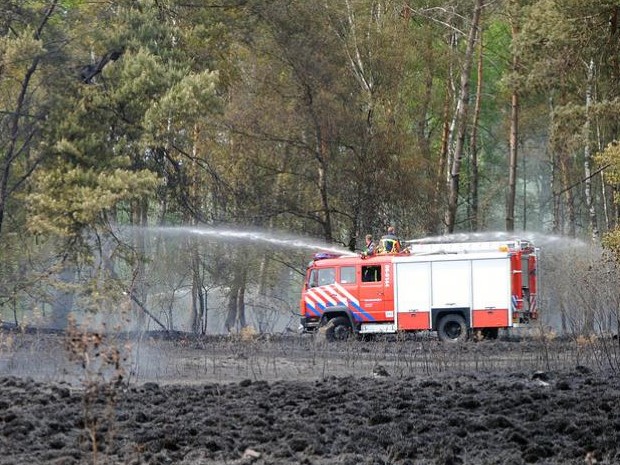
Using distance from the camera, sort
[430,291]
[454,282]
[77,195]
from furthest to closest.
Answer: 1. [430,291]
2. [454,282]
3. [77,195]

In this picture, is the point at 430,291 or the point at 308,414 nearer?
the point at 308,414

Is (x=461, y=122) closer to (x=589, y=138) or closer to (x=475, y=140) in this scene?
(x=589, y=138)

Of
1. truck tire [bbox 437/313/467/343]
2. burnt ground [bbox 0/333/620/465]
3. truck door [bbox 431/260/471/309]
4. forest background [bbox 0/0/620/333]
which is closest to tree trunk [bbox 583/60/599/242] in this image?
forest background [bbox 0/0/620/333]

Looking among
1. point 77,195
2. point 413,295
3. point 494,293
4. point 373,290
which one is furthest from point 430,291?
point 77,195

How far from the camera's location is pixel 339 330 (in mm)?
30797

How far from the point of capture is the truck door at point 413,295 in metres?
29.6

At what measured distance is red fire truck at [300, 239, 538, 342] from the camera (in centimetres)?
2897

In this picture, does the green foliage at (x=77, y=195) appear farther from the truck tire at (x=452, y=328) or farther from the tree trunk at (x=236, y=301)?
the tree trunk at (x=236, y=301)

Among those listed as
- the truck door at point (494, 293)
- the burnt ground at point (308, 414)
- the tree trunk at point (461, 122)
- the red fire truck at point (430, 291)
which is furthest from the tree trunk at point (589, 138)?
the burnt ground at point (308, 414)

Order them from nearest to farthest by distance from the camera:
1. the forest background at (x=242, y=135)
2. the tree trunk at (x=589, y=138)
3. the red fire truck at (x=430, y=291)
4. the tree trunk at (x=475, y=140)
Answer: the forest background at (x=242, y=135), the red fire truck at (x=430, y=291), the tree trunk at (x=589, y=138), the tree trunk at (x=475, y=140)

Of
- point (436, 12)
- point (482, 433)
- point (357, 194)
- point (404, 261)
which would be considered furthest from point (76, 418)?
point (436, 12)

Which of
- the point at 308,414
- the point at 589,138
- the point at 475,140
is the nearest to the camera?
the point at 308,414

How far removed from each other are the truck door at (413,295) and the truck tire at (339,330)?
4.73ft

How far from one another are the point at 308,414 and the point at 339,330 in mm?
17735
